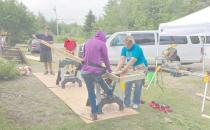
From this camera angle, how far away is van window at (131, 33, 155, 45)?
1670cm

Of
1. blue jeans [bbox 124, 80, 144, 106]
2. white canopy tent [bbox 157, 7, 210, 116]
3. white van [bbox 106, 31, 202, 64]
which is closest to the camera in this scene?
blue jeans [bbox 124, 80, 144, 106]

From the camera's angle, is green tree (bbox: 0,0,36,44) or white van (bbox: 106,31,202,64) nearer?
white van (bbox: 106,31,202,64)

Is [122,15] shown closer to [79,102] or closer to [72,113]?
[79,102]

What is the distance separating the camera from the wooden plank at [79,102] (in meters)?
7.50

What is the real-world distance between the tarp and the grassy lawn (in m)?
1.94

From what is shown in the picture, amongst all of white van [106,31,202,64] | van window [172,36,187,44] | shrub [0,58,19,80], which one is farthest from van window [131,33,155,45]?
shrub [0,58,19,80]

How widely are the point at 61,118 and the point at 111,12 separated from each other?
51.6 m

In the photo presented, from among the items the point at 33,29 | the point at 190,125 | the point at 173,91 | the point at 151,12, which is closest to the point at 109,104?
the point at 190,125

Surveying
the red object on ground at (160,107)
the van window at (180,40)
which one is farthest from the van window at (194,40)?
the red object on ground at (160,107)

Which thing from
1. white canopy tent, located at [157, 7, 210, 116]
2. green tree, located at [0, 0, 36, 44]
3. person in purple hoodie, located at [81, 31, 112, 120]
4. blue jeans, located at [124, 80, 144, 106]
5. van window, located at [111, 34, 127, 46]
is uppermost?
green tree, located at [0, 0, 36, 44]

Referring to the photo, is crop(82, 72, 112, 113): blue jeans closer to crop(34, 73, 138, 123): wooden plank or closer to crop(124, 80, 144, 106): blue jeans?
crop(34, 73, 138, 123): wooden plank

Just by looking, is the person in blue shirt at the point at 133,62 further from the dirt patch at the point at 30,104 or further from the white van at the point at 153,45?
the white van at the point at 153,45

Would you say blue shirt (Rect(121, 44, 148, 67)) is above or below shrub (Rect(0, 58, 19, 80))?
above

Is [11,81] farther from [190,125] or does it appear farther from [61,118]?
[190,125]
